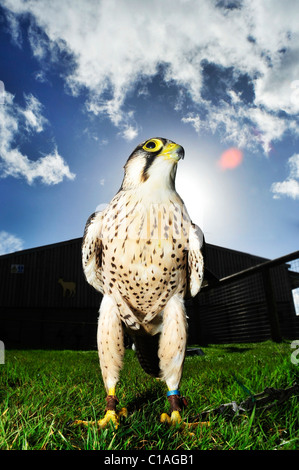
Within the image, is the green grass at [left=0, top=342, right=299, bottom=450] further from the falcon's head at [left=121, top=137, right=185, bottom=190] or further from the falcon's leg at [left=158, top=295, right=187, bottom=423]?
the falcon's head at [left=121, top=137, right=185, bottom=190]

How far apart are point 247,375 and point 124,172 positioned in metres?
2.08

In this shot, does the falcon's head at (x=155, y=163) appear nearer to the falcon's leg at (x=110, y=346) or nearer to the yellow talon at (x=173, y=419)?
the falcon's leg at (x=110, y=346)

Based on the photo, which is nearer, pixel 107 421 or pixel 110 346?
pixel 107 421

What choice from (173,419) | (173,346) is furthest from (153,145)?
(173,419)

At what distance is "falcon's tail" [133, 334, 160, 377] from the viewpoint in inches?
75.1

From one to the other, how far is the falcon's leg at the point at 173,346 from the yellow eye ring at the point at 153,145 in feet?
3.22

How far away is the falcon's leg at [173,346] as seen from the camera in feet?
5.55

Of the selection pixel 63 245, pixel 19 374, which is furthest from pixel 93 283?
pixel 63 245

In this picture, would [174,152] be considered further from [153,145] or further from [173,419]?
[173,419]

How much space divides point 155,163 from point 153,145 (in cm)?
14

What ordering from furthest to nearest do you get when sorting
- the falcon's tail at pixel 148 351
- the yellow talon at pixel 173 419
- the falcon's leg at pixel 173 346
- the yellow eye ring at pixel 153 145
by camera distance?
1. the yellow eye ring at pixel 153 145
2. the falcon's tail at pixel 148 351
3. the falcon's leg at pixel 173 346
4. the yellow talon at pixel 173 419

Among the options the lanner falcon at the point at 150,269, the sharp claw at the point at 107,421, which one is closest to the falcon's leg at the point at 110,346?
the lanner falcon at the point at 150,269

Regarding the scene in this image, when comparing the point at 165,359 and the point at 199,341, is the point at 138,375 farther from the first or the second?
the point at 199,341

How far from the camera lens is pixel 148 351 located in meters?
1.94
